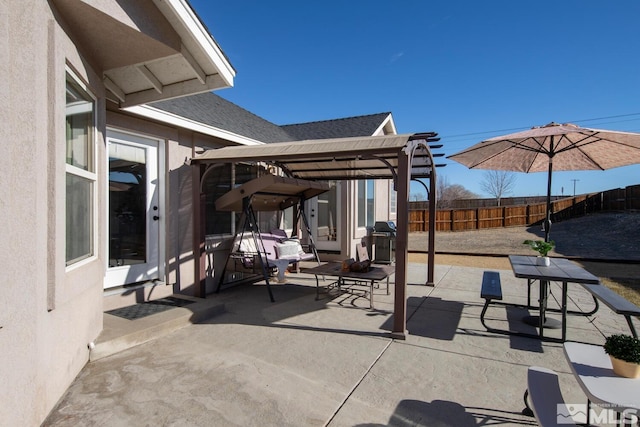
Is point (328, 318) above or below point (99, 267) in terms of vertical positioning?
below

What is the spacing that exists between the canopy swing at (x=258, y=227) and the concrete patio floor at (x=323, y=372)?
1111 mm

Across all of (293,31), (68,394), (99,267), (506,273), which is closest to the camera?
(68,394)

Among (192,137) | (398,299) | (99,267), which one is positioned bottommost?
(398,299)

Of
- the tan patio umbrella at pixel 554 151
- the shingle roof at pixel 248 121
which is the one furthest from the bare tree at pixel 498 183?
the tan patio umbrella at pixel 554 151

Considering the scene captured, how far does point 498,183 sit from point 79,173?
46.0 metres

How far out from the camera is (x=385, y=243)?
10203 mm

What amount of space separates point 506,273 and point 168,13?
28.1 feet

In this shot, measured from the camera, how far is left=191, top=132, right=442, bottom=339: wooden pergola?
165 inches

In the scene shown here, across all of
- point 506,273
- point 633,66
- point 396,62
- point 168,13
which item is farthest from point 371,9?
point 633,66

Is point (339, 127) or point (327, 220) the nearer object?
point (327, 220)

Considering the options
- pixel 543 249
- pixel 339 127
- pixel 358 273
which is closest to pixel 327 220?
pixel 339 127

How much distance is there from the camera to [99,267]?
3.65 meters

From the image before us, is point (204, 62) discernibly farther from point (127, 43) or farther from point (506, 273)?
point (506, 273)

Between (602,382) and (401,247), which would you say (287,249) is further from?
(602,382)
